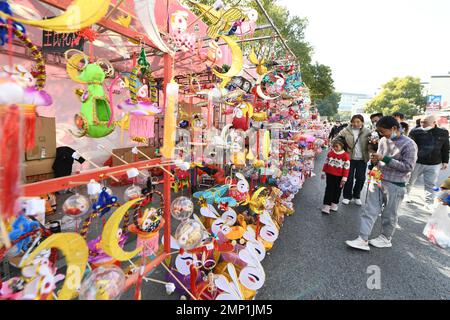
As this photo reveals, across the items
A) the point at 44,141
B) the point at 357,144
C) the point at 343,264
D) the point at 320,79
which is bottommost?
the point at 343,264

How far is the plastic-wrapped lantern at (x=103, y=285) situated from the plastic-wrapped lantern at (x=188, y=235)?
1.21ft

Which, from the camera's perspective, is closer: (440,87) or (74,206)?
(74,206)

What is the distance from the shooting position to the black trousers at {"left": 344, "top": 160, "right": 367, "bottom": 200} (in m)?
3.65

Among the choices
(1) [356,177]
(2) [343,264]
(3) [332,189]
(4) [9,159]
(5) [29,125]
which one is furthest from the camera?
(1) [356,177]

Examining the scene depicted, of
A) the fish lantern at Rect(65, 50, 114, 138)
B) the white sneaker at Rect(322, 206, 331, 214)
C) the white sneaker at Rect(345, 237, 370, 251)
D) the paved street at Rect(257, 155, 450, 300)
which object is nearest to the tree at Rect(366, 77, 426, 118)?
the white sneaker at Rect(322, 206, 331, 214)

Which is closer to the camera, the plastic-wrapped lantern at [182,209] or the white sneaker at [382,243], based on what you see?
the plastic-wrapped lantern at [182,209]

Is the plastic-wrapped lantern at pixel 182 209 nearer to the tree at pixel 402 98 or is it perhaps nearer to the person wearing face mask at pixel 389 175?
the person wearing face mask at pixel 389 175

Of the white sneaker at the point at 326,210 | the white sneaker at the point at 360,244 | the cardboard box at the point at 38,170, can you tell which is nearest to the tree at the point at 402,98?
the white sneaker at the point at 326,210

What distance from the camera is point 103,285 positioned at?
2.75 ft

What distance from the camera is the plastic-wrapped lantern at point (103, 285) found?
0.82 m

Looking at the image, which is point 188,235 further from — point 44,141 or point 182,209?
point 44,141

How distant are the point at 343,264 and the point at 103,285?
7.33 ft

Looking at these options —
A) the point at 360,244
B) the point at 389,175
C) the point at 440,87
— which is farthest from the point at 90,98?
the point at 440,87
